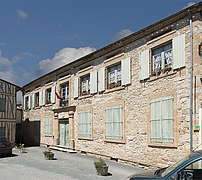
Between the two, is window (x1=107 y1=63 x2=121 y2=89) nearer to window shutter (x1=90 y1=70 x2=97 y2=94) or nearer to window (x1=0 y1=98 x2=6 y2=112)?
window shutter (x1=90 y1=70 x2=97 y2=94)

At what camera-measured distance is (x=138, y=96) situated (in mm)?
14789

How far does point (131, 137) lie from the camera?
15.1m

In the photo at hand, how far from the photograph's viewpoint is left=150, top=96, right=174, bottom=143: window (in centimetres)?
1259

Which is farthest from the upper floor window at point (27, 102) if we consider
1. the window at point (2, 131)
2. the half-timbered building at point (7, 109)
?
the window at point (2, 131)

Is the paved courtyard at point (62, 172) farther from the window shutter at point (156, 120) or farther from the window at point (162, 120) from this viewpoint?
the window at point (162, 120)

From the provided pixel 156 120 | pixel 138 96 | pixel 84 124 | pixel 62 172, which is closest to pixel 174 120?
pixel 156 120

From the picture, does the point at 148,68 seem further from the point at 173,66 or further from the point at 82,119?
the point at 82,119

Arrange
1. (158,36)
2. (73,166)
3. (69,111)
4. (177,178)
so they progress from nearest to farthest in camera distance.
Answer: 1. (177,178)
2. (158,36)
3. (73,166)
4. (69,111)

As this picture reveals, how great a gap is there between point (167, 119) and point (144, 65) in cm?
276

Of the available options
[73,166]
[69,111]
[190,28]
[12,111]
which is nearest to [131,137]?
[73,166]

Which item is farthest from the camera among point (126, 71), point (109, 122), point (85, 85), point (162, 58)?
point (85, 85)

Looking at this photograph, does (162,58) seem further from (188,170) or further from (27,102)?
(27,102)

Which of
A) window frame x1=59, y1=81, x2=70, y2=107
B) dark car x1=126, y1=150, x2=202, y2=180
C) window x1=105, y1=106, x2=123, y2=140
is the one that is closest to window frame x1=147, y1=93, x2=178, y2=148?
window x1=105, y1=106, x2=123, y2=140

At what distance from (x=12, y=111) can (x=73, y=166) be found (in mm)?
11807
